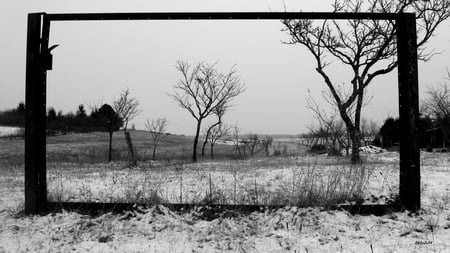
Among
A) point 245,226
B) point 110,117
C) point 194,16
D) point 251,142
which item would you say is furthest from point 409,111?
point 251,142

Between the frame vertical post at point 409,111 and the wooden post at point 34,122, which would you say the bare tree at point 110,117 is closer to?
the wooden post at point 34,122

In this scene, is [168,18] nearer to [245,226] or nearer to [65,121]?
[245,226]

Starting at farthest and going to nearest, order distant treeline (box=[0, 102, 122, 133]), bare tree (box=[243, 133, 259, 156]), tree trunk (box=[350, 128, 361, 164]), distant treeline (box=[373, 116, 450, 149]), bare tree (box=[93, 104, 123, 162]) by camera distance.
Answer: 1. distant treeline (box=[0, 102, 122, 133])
2. bare tree (box=[243, 133, 259, 156])
3. distant treeline (box=[373, 116, 450, 149])
4. bare tree (box=[93, 104, 123, 162])
5. tree trunk (box=[350, 128, 361, 164])

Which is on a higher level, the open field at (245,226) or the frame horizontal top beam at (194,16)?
the frame horizontal top beam at (194,16)

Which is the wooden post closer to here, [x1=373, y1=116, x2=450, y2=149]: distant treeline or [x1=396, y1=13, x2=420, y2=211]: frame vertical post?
[x1=396, y1=13, x2=420, y2=211]: frame vertical post

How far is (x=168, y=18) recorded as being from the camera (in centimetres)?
515

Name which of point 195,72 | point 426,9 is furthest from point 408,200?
point 195,72

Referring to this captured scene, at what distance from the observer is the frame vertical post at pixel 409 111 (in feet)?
16.1

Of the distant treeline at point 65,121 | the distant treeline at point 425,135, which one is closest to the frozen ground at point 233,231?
the distant treeline at point 425,135

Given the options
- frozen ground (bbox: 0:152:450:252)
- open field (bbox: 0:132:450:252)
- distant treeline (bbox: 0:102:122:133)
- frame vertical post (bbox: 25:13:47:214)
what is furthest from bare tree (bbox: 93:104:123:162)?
distant treeline (bbox: 0:102:122:133)

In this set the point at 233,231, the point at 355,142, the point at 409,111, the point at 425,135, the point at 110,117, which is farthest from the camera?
the point at 425,135

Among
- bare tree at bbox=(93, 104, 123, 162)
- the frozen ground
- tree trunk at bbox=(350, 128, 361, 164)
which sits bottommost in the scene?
the frozen ground

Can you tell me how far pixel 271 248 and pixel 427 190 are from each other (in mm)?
3347

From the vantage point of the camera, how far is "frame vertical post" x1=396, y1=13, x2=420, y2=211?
491 centimetres
